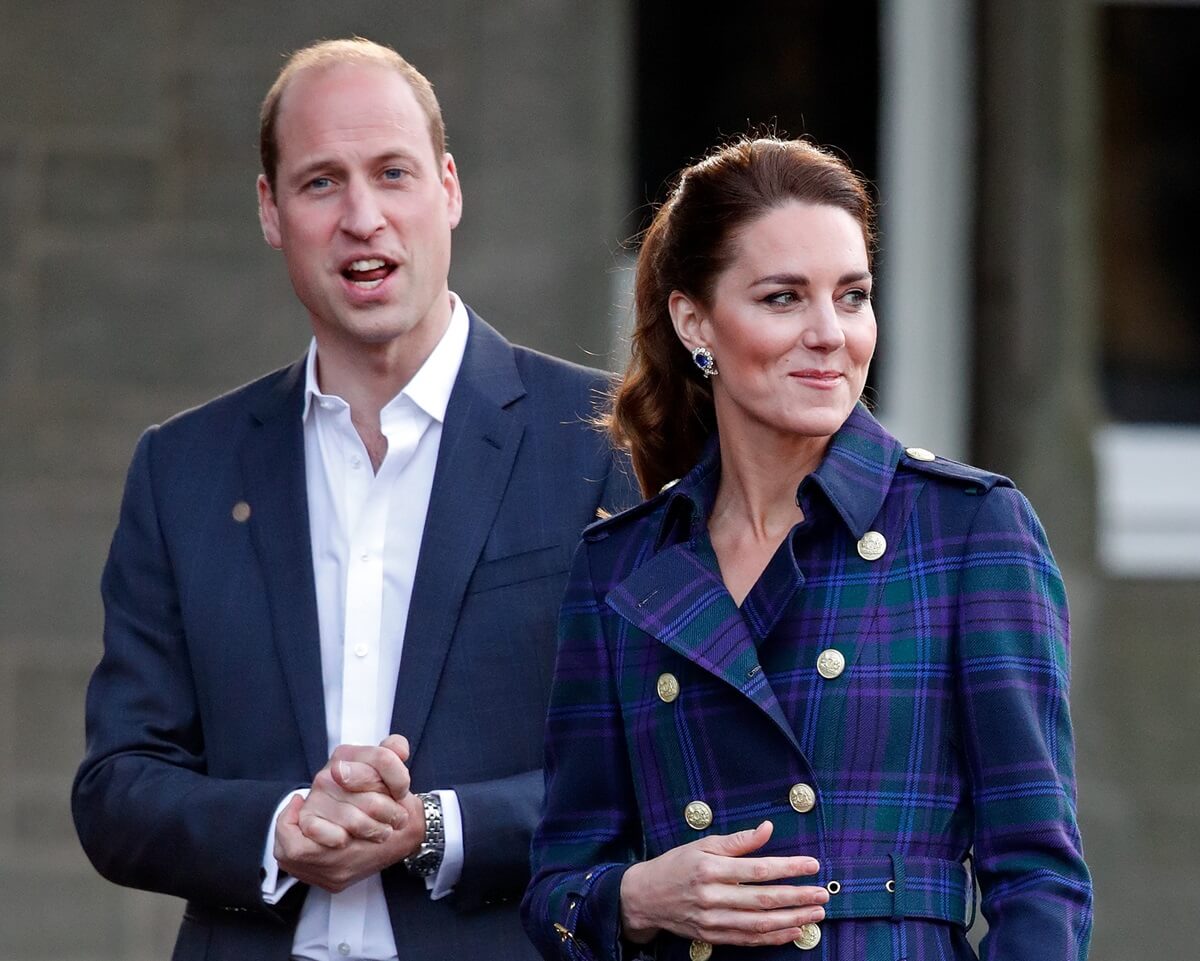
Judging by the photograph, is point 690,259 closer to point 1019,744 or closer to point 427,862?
point 1019,744

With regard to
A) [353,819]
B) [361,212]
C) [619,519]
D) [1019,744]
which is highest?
[361,212]

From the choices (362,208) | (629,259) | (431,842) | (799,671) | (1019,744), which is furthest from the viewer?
(629,259)

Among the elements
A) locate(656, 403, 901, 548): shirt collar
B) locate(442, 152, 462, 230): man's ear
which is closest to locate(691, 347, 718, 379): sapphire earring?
locate(656, 403, 901, 548): shirt collar

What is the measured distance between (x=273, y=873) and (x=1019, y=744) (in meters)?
1.17

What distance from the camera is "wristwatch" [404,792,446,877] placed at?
2982 millimetres

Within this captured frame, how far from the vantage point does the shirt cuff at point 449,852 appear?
Result: 2992 millimetres

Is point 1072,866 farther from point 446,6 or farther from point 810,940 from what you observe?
point 446,6

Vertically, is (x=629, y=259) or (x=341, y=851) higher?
(x=629, y=259)

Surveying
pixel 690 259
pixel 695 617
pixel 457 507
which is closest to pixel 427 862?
pixel 457 507

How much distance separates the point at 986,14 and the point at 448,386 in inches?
118

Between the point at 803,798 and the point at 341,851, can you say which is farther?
the point at 341,851

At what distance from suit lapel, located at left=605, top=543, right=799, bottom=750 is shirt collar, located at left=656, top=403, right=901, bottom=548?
0.06 m

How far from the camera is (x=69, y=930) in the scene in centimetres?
529

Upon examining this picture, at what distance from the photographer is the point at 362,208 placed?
3221 millimetres
